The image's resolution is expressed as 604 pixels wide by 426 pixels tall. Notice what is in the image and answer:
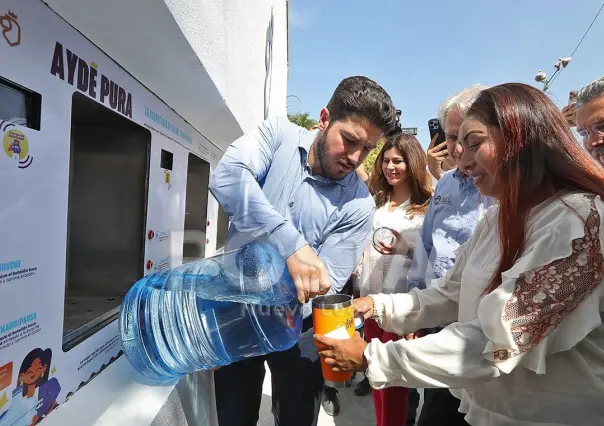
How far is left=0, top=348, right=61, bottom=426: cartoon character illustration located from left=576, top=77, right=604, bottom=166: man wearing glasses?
2662 millimetres

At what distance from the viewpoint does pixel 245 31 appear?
377cm

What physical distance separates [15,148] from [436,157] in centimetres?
260

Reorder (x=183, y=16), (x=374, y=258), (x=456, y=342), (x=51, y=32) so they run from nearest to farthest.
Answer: (x=456, y=342), (x=51, y=32), (x=183, y=16), (x=374, y=258)

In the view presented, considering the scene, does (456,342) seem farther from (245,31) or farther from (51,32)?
(245,31)

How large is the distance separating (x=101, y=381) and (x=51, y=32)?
4.57ft

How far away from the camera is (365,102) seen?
1.65 meters

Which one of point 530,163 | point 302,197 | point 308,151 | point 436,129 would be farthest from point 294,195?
point 436,129

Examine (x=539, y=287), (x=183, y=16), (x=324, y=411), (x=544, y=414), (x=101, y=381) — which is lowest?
(x=324, y=411)

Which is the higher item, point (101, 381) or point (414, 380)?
point (414, 380)

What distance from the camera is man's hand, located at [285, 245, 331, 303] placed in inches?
55.4

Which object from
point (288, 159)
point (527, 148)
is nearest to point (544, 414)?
point (527, 148)

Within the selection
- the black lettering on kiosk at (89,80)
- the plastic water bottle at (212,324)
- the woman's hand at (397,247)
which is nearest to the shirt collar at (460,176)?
the woman's hand at (397,247)

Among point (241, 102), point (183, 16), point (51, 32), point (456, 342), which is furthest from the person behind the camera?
point (241, 102)

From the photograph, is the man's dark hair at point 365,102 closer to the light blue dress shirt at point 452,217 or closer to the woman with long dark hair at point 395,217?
the light blue dress shirt at point 452,217
